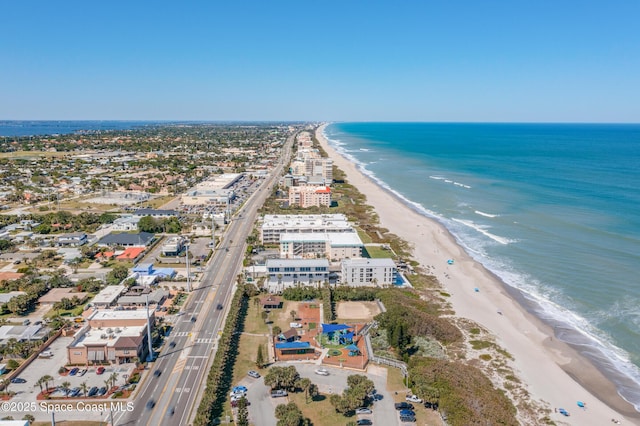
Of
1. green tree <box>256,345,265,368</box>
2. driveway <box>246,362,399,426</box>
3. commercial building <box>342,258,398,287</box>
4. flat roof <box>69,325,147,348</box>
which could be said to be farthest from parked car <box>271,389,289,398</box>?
commercial building <box>342,258,398,287</box>

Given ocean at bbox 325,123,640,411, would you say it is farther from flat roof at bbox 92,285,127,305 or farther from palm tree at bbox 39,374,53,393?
flat roof at bbox 92,285,127,305

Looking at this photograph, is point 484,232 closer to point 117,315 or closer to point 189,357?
point 189,357

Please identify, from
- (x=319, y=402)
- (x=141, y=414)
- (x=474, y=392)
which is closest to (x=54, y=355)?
(x=141, y=414)

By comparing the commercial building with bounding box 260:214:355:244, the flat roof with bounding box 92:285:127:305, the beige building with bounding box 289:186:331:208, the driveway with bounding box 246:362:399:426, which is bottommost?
the driveway with bounding box 246:362:399:426

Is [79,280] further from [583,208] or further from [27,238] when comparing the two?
[583,208]

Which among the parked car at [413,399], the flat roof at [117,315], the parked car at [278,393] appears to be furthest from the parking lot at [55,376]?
the parked car at [413,399]

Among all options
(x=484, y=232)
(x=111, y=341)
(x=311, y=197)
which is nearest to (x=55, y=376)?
(x=111, y=341)
